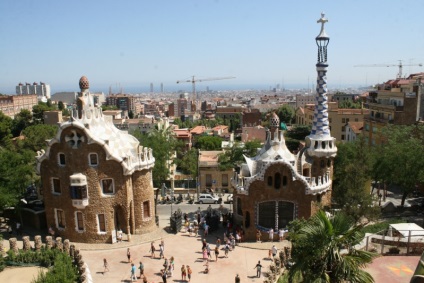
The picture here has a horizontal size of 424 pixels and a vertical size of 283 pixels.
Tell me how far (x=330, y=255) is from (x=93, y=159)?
20062mm

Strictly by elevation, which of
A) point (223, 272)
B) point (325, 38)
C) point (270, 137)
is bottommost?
point (223, 272)

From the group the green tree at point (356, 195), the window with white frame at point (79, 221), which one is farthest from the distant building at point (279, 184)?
the window with white frame at point (79, 221)

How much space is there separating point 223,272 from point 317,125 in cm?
1460

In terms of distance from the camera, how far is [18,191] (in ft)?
103

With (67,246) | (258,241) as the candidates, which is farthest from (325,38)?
(67,246)

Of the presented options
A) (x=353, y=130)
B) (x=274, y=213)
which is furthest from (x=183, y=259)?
(x=353, y=130)

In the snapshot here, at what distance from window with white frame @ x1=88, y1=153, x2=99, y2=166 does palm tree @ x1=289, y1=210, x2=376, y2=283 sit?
18533 mm

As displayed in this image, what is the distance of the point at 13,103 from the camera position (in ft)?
402

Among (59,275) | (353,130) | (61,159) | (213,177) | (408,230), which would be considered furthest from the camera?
(353,130)

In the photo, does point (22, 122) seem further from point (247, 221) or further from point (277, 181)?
point (277, 181)

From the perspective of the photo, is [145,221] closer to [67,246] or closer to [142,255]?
[142,255]

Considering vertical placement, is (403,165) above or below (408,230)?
above

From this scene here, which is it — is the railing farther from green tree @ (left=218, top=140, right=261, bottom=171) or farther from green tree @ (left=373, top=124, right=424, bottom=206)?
green tree @ (left=218, top=140, right=261, bottom=171)

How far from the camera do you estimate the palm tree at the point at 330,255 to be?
13914 mm
